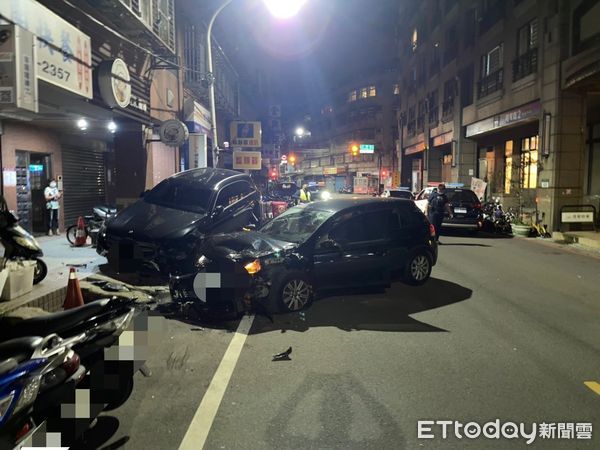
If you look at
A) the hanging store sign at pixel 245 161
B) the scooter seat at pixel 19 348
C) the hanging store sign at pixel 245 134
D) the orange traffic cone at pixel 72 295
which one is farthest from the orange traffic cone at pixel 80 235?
the hanging store sign at pixel 245 134

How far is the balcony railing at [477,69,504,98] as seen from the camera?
24936 mm

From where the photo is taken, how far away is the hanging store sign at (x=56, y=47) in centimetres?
855

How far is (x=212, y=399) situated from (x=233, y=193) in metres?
7.51

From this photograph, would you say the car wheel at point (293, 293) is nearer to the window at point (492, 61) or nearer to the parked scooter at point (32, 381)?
the parked scooter at point (32, 381)

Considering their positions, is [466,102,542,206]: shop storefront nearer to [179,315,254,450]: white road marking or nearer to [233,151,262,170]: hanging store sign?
[233,151,262,170]: hanging store sign

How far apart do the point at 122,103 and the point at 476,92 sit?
22221mm

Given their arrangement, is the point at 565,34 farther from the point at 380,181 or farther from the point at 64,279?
the point at 380,181

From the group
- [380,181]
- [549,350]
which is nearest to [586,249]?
[549,350]

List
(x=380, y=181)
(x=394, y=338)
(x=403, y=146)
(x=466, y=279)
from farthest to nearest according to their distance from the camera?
1. (x=380, y=181)
2. (x=403, y=146)
3. (x=466, y=279)
4. (x=394, y=338)

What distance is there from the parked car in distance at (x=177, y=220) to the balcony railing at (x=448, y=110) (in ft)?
81.3

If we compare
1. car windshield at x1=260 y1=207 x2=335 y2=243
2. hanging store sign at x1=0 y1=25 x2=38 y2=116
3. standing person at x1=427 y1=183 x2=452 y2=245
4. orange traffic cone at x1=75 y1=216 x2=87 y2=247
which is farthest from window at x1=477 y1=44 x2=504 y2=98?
hanging store sign at x1=0 y1=25 x2=38 y2=116

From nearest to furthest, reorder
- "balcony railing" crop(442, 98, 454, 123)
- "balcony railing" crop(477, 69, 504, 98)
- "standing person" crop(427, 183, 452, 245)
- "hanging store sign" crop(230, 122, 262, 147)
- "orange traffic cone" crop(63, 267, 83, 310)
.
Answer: "orange traffic cone" crop(63, 267, 83, 310), "standing person" crop(427, 183, 452, 245), "balcony railing" crop(477, 69, 504, 98), "hanging store sign" crop(230, 122, 262, 147), "balcony railing" crop(442, 98, 454, 123)

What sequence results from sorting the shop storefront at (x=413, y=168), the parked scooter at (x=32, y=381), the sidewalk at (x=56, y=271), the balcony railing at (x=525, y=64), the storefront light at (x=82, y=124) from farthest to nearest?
the shop storefront at (x=413, y=168) < the balcony railing at (x=525, y=64) < the storefront light at (x=82, y=124) < the sidewalk at (x=56, y=271) < the parked scooter at (x=32, y=381)

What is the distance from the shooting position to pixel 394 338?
5.90 m
